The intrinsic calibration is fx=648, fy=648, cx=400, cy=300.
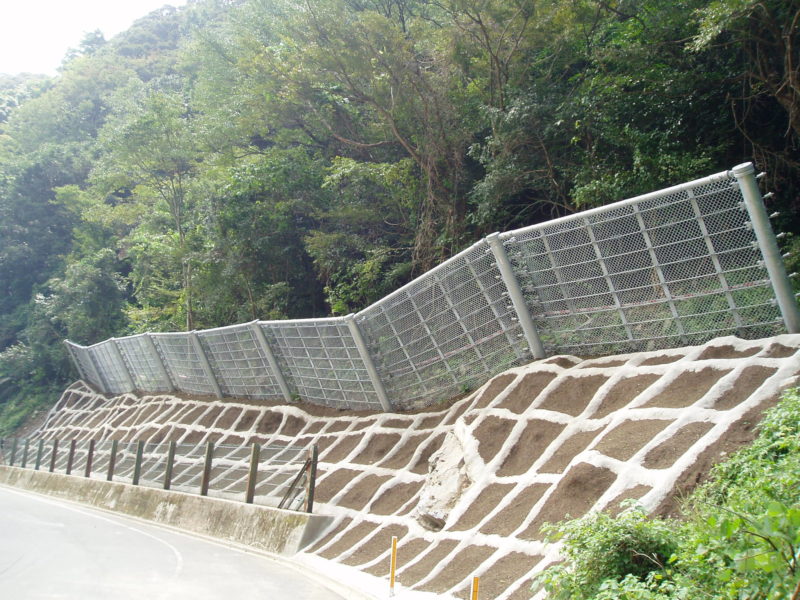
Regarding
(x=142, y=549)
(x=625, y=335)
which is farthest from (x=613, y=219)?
(x=142, y=549)

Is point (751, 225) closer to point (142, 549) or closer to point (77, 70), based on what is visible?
point (142, 549)

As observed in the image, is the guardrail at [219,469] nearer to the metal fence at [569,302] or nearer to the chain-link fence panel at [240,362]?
the metal fence at [569,302]

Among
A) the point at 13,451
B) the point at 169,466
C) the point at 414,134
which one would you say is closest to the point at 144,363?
the point at 13,451

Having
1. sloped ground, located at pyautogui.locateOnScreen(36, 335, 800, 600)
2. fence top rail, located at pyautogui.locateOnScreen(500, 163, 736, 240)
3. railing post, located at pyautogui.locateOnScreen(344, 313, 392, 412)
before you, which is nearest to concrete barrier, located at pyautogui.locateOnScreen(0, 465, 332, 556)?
sloped ground, located at pyautogui.locateOnScreen(36, 335, 800, 600)

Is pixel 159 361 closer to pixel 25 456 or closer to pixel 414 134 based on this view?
pixel 25 456

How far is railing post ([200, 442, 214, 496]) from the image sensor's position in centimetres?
1174

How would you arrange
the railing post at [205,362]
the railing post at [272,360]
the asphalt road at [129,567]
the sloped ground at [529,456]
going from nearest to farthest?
the sloped ground at [529,456] < the asphalt road at [129,567] < the railing post at [272,360] < the railing post at [205,362]

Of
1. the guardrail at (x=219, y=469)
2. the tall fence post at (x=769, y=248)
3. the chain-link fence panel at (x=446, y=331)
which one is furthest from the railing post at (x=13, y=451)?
the tall fence post at (x=769, y=248)

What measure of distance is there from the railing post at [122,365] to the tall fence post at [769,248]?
23210mm

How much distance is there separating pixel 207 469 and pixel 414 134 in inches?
338

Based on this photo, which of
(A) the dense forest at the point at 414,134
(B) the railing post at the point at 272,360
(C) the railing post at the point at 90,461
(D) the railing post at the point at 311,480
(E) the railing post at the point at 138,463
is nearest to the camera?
(D) the railing post at the point at 311,480

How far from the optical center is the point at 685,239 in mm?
6828

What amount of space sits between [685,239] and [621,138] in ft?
14.6

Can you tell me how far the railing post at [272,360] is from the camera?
15070mm
